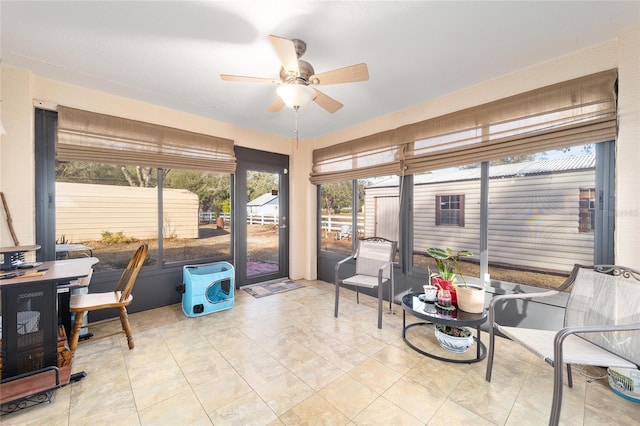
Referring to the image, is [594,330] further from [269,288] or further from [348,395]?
[269,288]

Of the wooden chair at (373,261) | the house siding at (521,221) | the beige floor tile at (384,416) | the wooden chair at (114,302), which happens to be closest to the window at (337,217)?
the wooden chair at (373,261)

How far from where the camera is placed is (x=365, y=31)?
5.92 ft

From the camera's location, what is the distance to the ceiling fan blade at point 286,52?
4.85ft

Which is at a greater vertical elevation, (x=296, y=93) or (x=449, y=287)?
(x=296, y=93)

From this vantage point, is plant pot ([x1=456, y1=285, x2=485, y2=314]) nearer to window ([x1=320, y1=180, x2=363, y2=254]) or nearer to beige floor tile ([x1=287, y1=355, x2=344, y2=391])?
beige floor tile ([x1=287, y1=355, x2=344, y2=391])

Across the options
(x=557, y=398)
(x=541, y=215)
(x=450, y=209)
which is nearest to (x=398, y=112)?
(x=450, y=209)

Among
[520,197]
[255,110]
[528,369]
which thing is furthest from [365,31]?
[528,369]

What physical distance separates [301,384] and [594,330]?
5.80 ft

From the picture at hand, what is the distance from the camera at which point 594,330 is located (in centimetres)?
133

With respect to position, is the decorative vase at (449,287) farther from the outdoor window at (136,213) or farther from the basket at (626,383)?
the outdoor window at (136,213)

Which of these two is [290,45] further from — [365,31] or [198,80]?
[198,80]

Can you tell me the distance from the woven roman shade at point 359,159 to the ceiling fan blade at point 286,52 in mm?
1849

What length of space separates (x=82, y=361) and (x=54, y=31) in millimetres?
2556

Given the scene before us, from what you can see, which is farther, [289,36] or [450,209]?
[450,209]
